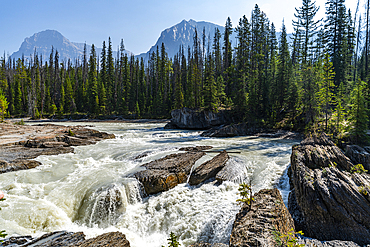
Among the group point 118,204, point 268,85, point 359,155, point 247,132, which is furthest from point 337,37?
point 118,204

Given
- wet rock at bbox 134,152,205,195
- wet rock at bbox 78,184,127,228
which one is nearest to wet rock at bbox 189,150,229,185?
wet rock at bbox 134,152,205,195

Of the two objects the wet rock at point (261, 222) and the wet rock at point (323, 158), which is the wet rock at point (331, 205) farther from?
the wet rock at point (261, 222)

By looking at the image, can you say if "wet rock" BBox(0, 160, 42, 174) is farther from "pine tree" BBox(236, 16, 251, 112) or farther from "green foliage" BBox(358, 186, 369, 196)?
"pine tree" BBox(236, 16, 251, 112)

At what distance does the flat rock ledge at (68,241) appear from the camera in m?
4.93

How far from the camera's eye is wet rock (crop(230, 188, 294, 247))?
12.1ft

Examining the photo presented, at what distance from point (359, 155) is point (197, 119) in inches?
906

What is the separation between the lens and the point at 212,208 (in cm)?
693

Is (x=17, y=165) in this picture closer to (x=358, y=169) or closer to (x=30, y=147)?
(x=30, y=147)

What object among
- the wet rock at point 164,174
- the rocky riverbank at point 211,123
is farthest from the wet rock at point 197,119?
the wet rock at point 164,174

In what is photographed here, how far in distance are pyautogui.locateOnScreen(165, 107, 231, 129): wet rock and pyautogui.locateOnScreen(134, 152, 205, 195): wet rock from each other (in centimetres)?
1910

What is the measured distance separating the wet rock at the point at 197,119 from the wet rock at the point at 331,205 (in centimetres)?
2268

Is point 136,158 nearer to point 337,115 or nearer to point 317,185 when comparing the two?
point 317,185

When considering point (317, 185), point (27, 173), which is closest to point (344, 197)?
point (317, 185)

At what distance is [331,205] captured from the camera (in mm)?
5367
